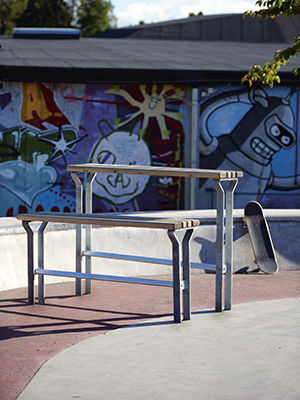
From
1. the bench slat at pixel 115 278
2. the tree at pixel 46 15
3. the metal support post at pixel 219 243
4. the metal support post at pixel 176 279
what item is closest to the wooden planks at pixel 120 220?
the metal support post at pixel 176 279

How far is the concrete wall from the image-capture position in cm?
709

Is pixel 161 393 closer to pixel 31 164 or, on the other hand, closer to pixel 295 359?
pixel 295 359

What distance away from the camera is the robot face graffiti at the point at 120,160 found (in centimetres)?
1292

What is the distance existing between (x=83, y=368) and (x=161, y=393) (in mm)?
678

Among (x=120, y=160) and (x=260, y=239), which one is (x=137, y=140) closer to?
(x=120, y=160)

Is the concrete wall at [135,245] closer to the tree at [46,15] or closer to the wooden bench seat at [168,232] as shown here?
the wooden bench seat at [168,232]

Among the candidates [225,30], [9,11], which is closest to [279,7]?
[225,30]

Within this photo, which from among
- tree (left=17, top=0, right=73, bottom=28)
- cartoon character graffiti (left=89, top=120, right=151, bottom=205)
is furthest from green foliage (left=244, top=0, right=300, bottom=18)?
tree (left=17, top=0, right=73, bottom=28)

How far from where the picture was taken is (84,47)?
16453 millimetres

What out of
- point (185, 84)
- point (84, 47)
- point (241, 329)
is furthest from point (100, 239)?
point (84, 47)

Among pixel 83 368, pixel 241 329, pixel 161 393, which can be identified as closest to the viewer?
pixel 161 393

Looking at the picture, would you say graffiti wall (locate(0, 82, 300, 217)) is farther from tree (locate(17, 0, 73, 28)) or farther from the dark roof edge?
tree (locate(17, 0, 73, 28))

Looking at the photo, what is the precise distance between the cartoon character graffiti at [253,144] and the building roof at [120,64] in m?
0.57

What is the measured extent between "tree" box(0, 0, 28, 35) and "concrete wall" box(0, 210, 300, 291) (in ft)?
144
